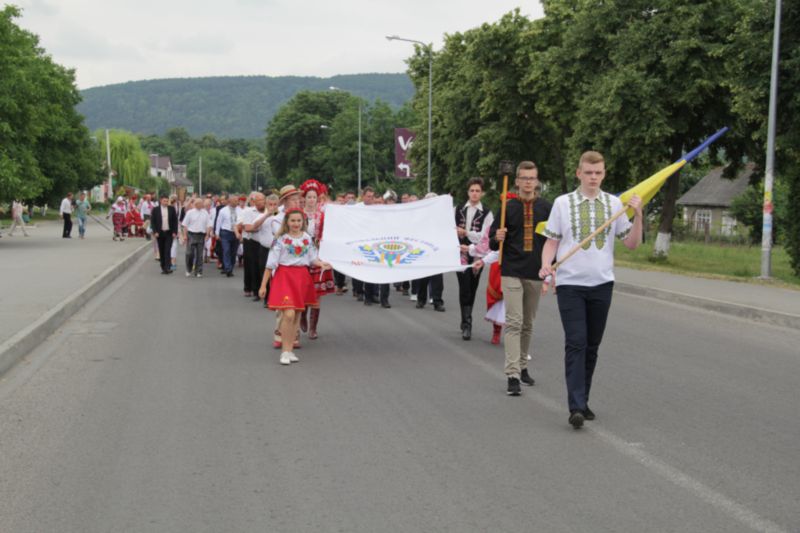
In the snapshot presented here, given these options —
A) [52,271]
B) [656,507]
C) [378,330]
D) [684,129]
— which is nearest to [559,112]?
[684,129]

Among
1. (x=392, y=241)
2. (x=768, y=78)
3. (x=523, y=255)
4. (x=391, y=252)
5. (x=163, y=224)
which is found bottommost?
(x=163, y=224)

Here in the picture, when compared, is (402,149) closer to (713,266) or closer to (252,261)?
(713,266)

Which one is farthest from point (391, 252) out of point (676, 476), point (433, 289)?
point (676, 476)

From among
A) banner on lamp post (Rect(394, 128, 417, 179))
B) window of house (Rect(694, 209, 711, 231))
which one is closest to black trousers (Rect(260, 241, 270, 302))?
banner on lamp post (Rect(394, 128, 417, 179))

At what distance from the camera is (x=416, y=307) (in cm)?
1583

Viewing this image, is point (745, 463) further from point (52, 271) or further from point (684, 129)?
point (684, 129)

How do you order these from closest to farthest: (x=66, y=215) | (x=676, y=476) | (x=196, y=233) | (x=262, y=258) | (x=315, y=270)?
(x=676, y=476), (x=315, y=270), (x=262, y=258), (x=196, y=233), (x=66, y=215)

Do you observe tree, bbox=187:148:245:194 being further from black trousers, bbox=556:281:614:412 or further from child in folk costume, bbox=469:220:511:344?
black trousers, bbox=556:281:614:412

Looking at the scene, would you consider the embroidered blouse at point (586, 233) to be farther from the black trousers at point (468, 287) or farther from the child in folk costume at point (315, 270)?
the black trousers at point (468, 287)

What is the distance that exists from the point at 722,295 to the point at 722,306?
159 centimetres

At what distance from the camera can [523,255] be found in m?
8.79

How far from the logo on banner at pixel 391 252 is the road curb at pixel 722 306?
18.5ft

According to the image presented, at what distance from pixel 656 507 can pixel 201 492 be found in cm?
249

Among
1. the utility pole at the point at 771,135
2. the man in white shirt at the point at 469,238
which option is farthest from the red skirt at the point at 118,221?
the man in white shirt at the point at 469,238
